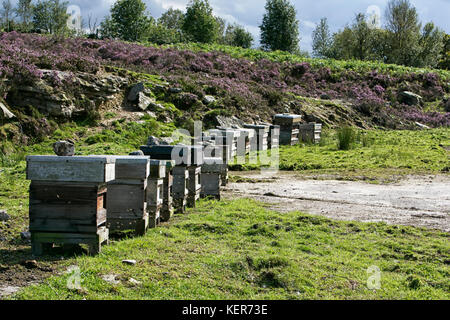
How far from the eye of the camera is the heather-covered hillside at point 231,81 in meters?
17.4

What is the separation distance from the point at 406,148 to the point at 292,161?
5626 mm

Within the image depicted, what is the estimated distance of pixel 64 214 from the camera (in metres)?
6.20

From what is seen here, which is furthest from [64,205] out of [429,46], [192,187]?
[429,46]

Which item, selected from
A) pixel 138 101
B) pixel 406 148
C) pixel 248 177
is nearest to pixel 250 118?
pixel 138 101

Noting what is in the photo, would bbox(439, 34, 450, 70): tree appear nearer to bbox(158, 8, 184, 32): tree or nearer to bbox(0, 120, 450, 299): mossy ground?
bbox(158, 8, 184, 32): tree

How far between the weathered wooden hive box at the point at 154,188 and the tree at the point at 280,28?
176 ft

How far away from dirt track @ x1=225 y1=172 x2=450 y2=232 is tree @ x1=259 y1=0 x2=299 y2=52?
1886 inches

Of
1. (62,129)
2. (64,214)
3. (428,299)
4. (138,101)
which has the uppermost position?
(138,101)

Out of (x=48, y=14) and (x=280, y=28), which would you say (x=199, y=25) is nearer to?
(x=280, y=28)

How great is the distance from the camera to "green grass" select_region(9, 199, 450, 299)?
5.21m

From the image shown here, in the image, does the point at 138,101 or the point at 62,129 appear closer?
the point at 62,129

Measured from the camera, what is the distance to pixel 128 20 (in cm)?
5253

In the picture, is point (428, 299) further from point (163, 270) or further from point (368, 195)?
point (368, 195)
